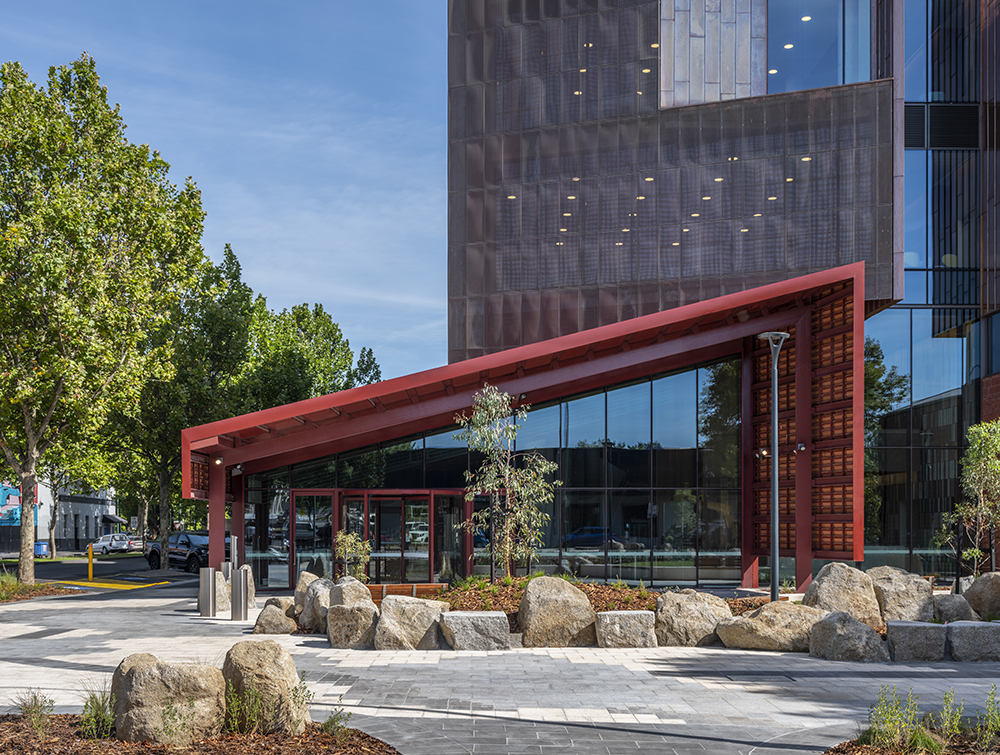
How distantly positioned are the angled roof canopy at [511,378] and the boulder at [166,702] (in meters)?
13.3

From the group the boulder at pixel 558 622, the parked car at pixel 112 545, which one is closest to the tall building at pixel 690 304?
the boulder at pixel 558 622

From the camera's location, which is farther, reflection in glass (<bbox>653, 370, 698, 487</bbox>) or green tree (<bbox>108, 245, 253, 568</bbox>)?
green tree (<bbox>108, 245, 253, 568</bbox>)

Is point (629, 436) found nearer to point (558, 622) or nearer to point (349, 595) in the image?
point (558, 622)

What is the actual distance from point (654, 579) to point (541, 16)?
18.9 meters

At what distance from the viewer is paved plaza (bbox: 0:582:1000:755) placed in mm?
8453

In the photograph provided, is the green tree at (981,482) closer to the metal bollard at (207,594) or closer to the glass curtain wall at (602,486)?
the glass curtain wall at (602,486)

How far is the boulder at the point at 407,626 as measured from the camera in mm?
14234

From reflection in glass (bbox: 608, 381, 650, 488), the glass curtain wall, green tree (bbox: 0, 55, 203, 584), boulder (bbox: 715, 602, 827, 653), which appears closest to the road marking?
green tree (bbox: 0, 55, 203, 584)

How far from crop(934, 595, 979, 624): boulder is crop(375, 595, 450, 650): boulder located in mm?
8816

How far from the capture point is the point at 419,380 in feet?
70.8

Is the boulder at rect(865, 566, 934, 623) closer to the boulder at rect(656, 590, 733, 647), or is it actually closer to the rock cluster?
the boulder at rect(656, 590, 733, 647)

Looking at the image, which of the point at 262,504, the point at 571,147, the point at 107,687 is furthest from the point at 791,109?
the point at 107,687

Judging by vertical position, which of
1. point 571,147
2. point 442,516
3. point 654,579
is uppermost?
point 571,147

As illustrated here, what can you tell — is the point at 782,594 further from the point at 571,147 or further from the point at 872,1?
the point at 872,1
